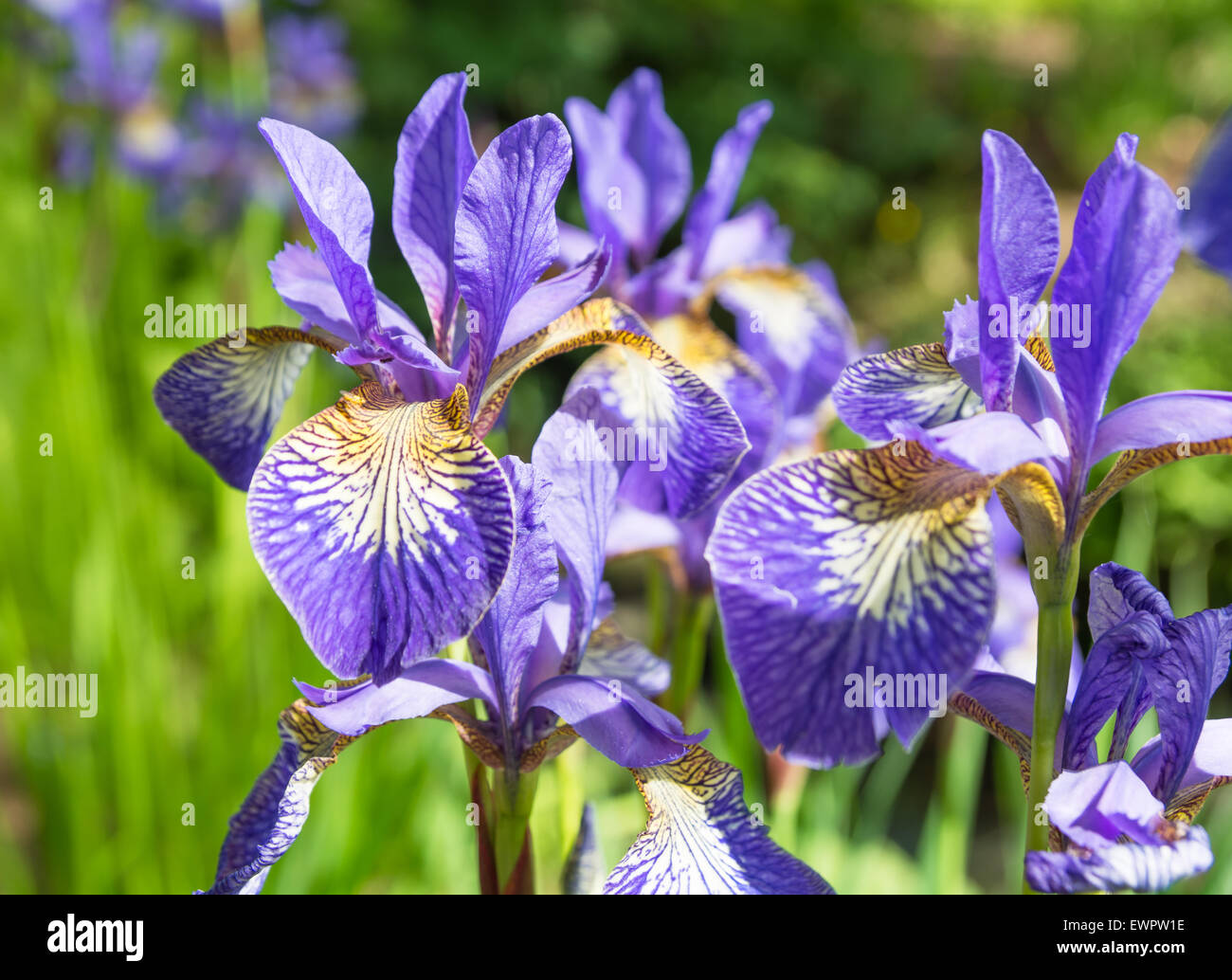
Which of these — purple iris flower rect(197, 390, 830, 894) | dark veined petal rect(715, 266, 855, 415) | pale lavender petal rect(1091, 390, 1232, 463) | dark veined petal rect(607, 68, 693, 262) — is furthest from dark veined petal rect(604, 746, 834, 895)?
dark veined petal rect(607, 68, 693, 262)

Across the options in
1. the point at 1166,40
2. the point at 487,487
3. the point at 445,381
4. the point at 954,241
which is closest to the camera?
the point at 487,487

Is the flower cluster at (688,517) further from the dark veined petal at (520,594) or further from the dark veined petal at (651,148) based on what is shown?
the dark veined petal at (651,148)

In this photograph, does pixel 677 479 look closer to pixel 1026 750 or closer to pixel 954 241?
pixel 1026 750

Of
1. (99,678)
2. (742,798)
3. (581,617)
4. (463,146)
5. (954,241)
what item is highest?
(954,241)

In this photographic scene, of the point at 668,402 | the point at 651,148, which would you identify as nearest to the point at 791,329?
the point at 651,148

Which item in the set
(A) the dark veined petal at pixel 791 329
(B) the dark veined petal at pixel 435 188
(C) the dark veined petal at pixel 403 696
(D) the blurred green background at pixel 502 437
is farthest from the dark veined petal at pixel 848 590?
(A) the dark veined petal at pixel 791 329

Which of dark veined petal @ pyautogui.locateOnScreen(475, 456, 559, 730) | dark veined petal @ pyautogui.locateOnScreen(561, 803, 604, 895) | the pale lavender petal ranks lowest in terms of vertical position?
dark veined petal @ pyautogui.locateOnScreen(561, 803, 604, 895)

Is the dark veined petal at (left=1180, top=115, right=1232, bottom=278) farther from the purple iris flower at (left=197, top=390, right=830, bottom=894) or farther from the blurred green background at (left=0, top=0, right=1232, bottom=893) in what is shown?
the blurred green background at (left=0, top=0, right=1232, bottom=893)
